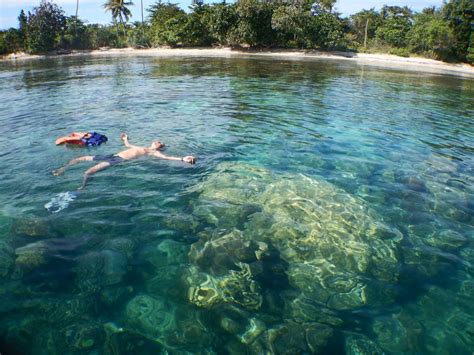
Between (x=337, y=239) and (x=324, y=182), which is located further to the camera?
(x=324, y=182)

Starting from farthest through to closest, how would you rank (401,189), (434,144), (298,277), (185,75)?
(185,75) → (434,144) → (401,189) → (298,277)

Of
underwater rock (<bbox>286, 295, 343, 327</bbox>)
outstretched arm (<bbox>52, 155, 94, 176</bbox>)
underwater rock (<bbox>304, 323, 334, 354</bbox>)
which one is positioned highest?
outstretched arm (<bbox>52, 155, 94, 176</bbox>)

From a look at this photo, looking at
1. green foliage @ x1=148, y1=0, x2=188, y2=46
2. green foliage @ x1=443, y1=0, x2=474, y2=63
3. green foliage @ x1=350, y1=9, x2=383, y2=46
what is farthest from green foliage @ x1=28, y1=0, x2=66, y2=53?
green foliage @ x1=443, y1=0, x2=474, y2=63

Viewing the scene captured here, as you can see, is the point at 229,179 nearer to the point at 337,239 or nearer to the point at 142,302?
the point at 337,239

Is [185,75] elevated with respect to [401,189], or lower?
elevated

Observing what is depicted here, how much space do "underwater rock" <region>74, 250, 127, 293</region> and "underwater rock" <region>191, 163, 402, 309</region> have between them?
2.06 metres

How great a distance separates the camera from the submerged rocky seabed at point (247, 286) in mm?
4223

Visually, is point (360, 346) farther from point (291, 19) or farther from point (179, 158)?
point (291, 19)

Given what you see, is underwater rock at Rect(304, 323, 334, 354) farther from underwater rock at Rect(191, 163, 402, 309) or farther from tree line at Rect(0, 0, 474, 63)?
tree line at Rect(0, 0, 474, 63)

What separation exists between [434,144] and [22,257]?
1311 cm

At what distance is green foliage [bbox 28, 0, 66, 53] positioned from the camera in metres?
59.9

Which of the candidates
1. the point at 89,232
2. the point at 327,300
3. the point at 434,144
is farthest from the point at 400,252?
the point at 434,144

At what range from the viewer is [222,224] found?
21.8 ft

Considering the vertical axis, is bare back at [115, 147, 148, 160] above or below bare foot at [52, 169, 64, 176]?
above
